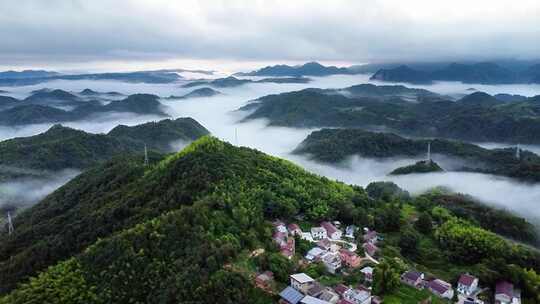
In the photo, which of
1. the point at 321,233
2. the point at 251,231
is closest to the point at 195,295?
the point at 251,231

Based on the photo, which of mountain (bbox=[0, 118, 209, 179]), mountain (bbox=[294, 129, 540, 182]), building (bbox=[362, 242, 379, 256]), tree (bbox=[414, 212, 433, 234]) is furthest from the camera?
mountain (bbox=[294, 129, 540, 182])

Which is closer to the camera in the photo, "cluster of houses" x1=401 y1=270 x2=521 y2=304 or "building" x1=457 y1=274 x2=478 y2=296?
"cluster of houses" x1=401 y1=270 x2=521 y2=304

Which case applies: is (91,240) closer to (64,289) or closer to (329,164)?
(64,289)

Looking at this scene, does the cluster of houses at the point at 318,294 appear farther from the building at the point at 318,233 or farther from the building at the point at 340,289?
the building at the point at 318,233

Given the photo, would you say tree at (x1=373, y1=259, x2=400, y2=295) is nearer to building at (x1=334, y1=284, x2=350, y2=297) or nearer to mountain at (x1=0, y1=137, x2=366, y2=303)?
building at (x1=334, y1=284, x2=350, y2=297)

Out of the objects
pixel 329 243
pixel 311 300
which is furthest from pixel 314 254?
pixel 311 300

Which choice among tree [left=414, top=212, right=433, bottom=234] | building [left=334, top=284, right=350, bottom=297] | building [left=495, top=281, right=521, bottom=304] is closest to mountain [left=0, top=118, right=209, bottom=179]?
tree [left=414, top=212, right=433, bottom=234]

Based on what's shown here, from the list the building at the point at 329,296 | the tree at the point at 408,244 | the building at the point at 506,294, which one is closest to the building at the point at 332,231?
the tree at the point at 408,244

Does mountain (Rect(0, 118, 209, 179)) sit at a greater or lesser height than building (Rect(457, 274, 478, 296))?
lesser
